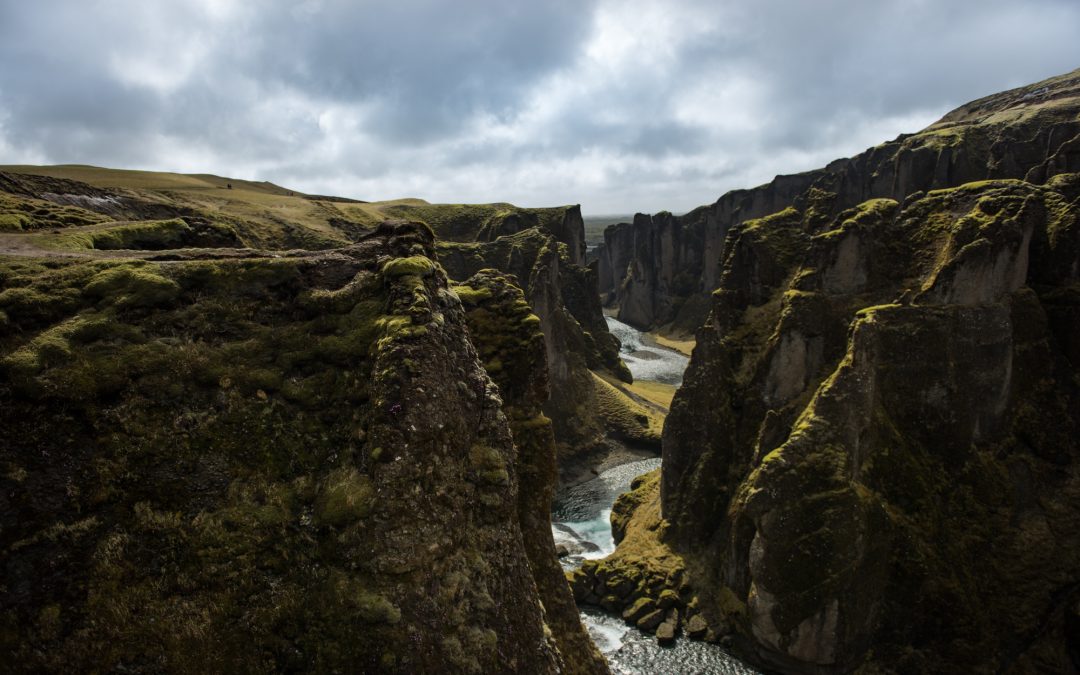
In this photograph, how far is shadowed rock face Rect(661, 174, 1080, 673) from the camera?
38.1 metres

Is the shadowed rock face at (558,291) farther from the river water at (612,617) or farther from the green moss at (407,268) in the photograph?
the green moss at (407,268)

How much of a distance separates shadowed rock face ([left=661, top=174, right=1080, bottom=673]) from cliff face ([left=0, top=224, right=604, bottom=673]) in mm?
23472

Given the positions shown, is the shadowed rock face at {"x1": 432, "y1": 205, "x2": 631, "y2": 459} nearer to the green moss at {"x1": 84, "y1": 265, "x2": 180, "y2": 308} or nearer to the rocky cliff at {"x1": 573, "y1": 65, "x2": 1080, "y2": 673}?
the rocky cliff at {"x1": 573, "y1": 65, "x2": 1080, "y2": 673}

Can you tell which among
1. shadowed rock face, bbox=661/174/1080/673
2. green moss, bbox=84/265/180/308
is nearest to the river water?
shadowed rock face, bbox=661/174/1080/673

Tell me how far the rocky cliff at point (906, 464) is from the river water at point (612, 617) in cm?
162

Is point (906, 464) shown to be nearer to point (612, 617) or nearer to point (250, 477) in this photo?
point (612, 617)

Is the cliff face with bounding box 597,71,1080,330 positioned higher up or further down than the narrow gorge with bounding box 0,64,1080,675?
higher up

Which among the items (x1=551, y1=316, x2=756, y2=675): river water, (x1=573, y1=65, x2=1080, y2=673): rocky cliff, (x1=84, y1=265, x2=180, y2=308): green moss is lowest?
(x1=551, y1=316, x2=756, y2=675): river water

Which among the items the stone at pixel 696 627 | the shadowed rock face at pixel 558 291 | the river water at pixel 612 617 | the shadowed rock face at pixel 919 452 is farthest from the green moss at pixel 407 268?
the shadowed rock face at pixel 558 291

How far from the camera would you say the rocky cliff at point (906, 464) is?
38156mm

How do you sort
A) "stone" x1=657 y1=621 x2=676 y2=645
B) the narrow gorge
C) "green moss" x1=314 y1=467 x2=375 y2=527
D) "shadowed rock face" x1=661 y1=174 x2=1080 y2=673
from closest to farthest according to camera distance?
the narrow gorge
"green moss" x1=314 y1=467 x2=375 y2=527
"shadowed rock face" x1=661 y1=174 x2=1080 y2=673
"stone" x1=657 y1=621 x2=676 y2=645

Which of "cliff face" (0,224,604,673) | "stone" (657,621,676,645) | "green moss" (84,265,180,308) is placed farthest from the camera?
"stone" (657,621,676,645)

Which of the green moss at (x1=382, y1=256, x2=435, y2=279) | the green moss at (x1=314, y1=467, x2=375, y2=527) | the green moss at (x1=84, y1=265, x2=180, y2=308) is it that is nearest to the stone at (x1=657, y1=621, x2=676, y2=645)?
the green moss at (x1=314, y1=467, x2=375, y2=527)

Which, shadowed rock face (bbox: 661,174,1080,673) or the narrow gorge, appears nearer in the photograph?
the narrow gorge
